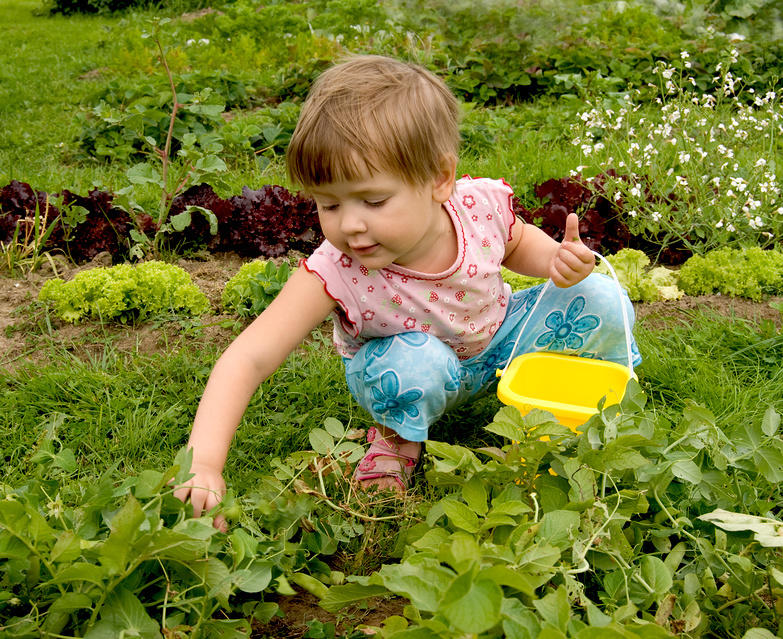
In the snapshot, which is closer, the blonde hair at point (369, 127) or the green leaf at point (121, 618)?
the green leaf at point (121, 618)

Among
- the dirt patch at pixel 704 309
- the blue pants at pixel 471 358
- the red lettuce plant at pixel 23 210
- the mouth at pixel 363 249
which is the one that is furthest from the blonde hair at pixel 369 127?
the red lettuce plant at pixel 23 210

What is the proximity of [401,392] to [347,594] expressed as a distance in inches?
30.5

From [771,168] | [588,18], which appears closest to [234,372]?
[771,168]

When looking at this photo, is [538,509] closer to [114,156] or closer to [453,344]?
[453,344]

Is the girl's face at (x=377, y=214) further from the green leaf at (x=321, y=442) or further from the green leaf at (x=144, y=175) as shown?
the green leaf at (x=144, y=175)

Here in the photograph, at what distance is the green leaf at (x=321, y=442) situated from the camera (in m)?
2.03

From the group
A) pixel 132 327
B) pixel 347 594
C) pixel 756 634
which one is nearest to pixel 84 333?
pixel 132 327

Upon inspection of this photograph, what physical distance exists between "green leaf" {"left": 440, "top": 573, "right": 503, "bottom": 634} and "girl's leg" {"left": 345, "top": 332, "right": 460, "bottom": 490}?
1.11m

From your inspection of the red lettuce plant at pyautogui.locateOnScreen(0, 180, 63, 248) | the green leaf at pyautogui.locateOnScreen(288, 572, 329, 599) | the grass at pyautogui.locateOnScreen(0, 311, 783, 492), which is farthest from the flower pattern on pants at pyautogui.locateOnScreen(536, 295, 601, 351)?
the red lettuce plant at pyautogui.locateOnScreen(0, 180, 63, 248)

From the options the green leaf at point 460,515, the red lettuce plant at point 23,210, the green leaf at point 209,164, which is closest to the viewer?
the green leaf at point 460,515

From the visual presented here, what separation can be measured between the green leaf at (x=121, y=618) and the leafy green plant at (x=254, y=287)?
1.81 m

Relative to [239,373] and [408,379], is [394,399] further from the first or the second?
[239,373]

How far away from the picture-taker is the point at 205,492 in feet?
6.02

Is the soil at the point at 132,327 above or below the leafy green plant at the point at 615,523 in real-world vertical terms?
below
